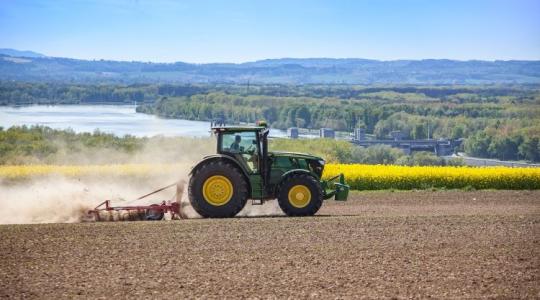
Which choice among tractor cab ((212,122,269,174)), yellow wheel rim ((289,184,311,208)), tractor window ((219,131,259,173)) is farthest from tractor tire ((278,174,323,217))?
tractor window ((219,131,259,173))

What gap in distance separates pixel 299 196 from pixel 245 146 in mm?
1679

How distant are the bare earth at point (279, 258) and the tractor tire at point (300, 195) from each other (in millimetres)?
528

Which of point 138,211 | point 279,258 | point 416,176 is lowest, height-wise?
point 416,176

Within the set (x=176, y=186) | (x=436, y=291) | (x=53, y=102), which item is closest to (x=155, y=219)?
(x=176, y=186)

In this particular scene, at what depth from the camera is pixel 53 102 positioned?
4257 inches

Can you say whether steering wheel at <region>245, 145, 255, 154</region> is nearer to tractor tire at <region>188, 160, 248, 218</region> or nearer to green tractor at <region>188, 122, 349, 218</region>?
green tractor at <region>188, 122, 349, 218</region>

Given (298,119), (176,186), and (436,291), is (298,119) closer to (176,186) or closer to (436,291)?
(176,186)

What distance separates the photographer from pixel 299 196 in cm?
1753

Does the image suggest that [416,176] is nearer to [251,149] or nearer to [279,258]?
[251,149]

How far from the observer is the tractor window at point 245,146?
1755 centimetres

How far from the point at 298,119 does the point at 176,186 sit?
83762mm

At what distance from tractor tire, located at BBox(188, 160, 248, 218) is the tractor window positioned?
430 mm

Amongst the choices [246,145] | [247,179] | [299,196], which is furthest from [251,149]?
[299,196]

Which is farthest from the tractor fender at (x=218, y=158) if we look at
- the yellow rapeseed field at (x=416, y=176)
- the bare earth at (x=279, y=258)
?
the yellow rapeseed field at (x=416, y=176)
